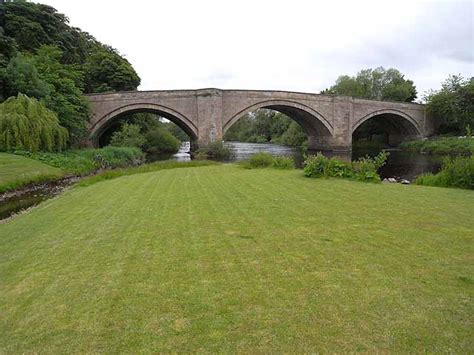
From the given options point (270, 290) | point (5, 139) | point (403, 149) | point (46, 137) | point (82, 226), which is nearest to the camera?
point (270, 290)

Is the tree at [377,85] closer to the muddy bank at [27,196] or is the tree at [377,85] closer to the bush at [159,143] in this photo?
the bush at [159,143]

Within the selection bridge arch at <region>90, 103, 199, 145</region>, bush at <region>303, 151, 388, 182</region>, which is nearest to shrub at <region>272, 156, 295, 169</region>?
bush at <region>303, 151, 388, 182</region>

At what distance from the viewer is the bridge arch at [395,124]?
48750mm

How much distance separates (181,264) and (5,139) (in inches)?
789

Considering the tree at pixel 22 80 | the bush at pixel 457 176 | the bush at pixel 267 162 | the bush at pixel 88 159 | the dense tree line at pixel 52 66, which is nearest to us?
the bush at pixel 457 176

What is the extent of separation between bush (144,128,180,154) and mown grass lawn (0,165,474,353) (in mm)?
38795

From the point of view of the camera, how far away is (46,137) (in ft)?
73.7

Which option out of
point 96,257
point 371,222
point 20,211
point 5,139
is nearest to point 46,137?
point 5,139

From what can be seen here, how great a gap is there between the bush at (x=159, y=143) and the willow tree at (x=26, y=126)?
74.0ft

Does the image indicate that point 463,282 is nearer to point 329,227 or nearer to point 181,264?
point 329,227

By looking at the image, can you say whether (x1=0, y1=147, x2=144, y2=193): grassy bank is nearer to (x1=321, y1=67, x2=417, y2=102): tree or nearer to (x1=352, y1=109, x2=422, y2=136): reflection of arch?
(x1=352, y1=109, x2=422, y2=136): reflection of arch

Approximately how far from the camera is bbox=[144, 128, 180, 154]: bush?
4637 centimetres

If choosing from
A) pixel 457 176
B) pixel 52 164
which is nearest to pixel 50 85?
pixel 52 164

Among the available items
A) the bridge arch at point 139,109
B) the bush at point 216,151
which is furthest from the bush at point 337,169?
the bridge arch at point 139,109
